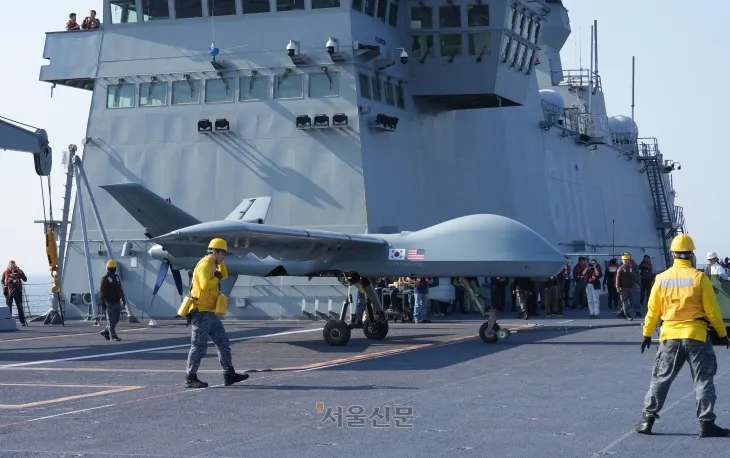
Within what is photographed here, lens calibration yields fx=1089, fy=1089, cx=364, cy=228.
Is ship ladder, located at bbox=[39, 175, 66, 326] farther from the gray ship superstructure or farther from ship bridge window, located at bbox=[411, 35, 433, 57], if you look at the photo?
ship bridge window, located at bbox=[411, 35, 433, 57]

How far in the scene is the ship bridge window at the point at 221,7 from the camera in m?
34.6

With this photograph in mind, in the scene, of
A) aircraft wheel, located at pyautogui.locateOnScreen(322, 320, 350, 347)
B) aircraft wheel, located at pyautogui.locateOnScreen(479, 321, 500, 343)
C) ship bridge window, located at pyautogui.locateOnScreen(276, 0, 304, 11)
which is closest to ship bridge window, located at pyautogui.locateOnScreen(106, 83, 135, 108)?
ship bridge window, located at pyautogui.locateOnScreen(276, 0, 304, 11)

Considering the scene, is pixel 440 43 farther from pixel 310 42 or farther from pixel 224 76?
pixel 224 76

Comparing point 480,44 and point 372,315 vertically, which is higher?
point 480,44

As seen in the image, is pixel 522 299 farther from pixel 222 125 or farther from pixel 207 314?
pixel 207 314

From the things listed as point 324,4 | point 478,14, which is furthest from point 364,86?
point 478,14

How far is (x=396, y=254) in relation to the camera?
23547mm

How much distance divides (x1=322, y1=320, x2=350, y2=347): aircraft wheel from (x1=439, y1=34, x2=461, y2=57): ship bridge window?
15.7 meters

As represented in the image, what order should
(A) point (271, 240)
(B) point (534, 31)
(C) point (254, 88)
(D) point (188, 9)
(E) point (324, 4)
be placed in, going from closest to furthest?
(A) point (271, 240)
(E) point (324, 4)
(C) point (254, 88)
(D) point (188, 9)
(B) point (534, 31)

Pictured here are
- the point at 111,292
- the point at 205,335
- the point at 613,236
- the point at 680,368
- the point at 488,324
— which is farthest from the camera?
the point at 613,236

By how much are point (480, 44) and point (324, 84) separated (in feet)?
18.2

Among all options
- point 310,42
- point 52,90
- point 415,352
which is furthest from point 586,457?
point 52,90

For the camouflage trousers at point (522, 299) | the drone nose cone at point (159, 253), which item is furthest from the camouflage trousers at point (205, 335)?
the camouflage trousers at point (522, 299)

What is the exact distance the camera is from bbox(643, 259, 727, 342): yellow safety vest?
1065cm
